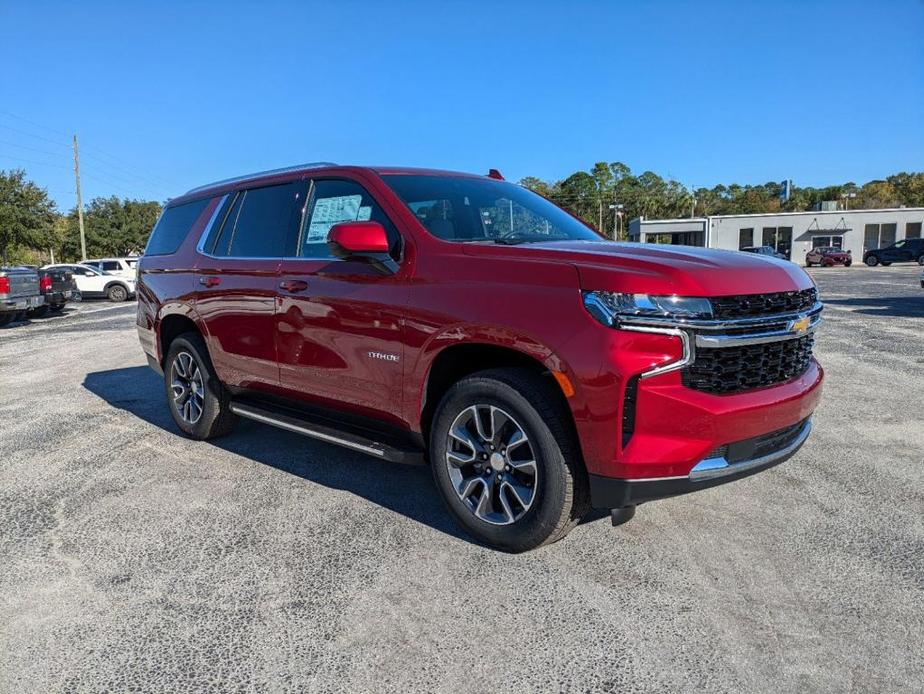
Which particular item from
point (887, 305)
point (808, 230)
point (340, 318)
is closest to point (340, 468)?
point (340, 318)

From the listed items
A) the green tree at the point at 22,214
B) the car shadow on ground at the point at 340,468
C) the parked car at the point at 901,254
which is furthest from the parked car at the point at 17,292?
the parked car at the point at 901,254

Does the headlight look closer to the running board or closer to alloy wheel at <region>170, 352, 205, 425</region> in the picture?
the running board

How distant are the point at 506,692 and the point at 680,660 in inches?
26.0

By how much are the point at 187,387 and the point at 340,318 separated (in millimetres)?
2260

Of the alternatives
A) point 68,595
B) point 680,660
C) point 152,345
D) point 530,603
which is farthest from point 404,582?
point 152,345

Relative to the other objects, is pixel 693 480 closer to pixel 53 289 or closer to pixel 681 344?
pixel 681 344

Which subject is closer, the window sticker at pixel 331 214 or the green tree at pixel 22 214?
the window sticker at pixel 331 214

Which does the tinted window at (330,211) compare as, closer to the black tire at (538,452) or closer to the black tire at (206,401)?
the black tire at (538,452)

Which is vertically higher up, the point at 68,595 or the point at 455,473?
the point at 455,473

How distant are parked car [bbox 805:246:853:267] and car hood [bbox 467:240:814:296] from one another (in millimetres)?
46186

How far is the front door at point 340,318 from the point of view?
3.58 m

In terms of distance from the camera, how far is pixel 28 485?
4367 mm

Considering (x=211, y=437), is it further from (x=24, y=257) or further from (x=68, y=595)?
(x=24, y=257)

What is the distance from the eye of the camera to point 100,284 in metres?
25.9
